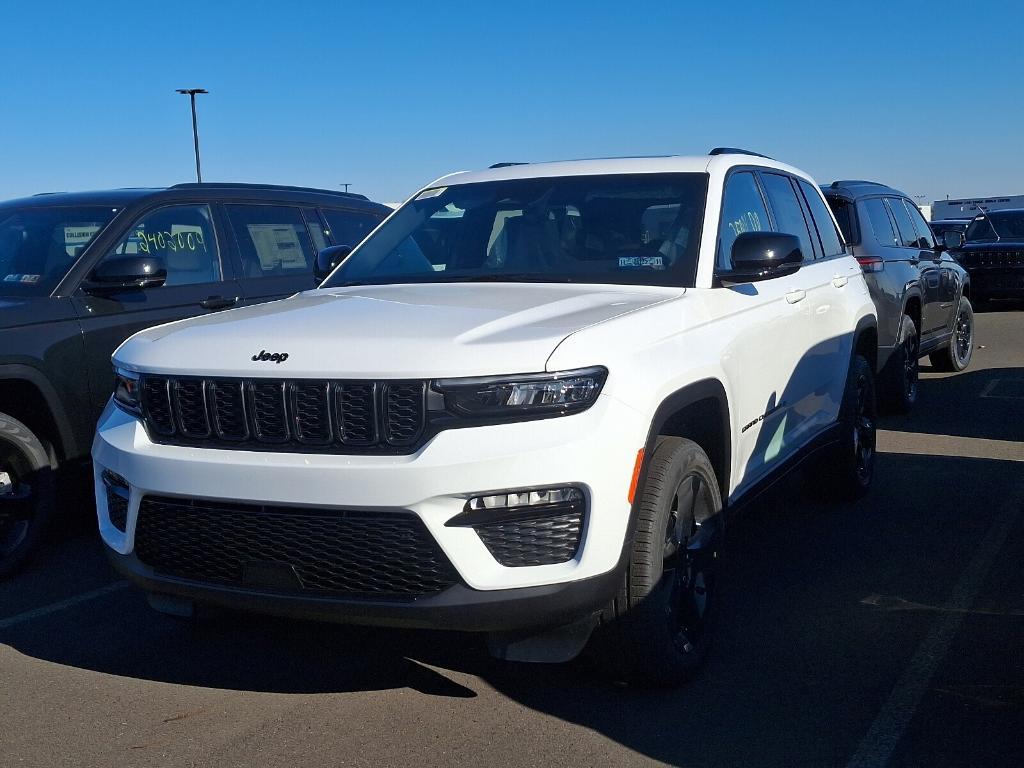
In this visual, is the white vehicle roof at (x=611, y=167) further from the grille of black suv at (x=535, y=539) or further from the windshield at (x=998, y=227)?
the windshield at (x=998, y=227)

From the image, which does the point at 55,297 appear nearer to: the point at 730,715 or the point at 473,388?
the point at 473,388

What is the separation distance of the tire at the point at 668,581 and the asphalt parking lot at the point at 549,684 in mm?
148

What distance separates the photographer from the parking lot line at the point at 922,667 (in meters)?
3.60

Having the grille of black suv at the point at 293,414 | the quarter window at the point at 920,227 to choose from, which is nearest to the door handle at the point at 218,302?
the grille of black suv at the point at 293,414

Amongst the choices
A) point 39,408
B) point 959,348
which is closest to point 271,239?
point 39,408

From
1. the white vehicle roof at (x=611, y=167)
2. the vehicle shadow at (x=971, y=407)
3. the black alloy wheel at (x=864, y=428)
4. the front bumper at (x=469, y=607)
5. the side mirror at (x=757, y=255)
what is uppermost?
the white vehicle roof at (x=611, y=167)

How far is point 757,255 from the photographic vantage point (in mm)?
4609

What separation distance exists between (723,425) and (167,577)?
2.06m

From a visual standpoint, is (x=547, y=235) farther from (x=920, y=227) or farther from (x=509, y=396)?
(x=920, y=227)

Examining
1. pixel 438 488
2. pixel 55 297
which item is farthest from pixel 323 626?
pixel 55 297

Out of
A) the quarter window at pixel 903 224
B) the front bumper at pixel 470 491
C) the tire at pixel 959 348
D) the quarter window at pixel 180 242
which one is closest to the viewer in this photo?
the front bumper at pixel 470 491

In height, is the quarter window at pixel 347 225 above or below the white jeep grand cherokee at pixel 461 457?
above

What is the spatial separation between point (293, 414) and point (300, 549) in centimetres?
40

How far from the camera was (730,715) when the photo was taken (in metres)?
3.86
